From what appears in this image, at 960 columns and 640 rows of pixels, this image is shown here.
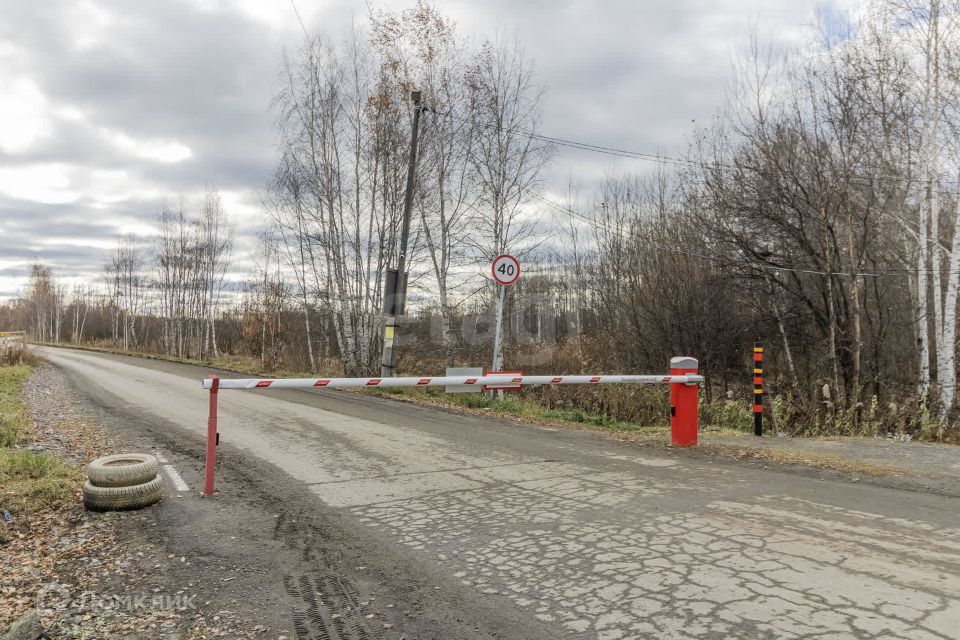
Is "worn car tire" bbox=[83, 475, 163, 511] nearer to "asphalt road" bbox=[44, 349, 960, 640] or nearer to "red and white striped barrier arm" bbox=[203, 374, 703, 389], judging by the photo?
"red and white striped barrier arm" bbox=[203, 374, 703, 389]

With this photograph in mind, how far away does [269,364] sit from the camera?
26906mm

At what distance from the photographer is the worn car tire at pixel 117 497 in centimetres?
480

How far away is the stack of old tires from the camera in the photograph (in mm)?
4812

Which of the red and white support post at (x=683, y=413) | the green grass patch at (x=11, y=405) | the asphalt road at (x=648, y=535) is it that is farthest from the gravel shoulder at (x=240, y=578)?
the red and white support post at (x=683, y=413)

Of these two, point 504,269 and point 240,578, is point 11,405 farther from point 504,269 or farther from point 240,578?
point 240,578

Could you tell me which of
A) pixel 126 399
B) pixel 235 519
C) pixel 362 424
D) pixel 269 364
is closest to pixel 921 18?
pixel 362 424

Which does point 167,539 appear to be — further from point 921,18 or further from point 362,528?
point 921,18

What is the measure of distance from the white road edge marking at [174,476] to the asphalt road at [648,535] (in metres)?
1.01

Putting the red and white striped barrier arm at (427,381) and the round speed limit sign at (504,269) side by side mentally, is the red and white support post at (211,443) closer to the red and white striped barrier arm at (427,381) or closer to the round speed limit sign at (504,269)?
the red and white striped barrier arm at (427,381)

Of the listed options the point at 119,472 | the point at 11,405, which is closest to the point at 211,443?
the point at 119,472

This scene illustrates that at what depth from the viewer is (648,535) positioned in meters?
4.02

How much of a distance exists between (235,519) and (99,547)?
0.94 meters

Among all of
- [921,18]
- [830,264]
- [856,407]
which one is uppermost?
[921,18]

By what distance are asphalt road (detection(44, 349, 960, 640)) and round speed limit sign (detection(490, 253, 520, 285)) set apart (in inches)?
173
